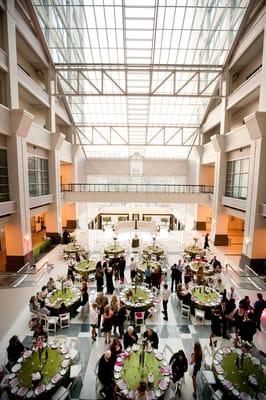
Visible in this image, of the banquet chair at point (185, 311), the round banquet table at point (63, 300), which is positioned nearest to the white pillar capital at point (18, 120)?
the round banquet table at point (63, 300)

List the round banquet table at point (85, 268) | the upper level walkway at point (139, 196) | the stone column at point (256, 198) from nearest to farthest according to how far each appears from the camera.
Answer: the round banquet table at point (85, 268) → the stone column at point (256, 198) → the upper level walkway at point (139, 196)

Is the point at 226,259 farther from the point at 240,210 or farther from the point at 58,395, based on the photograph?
the point at 58,395

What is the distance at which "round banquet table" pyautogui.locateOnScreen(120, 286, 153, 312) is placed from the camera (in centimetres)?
905

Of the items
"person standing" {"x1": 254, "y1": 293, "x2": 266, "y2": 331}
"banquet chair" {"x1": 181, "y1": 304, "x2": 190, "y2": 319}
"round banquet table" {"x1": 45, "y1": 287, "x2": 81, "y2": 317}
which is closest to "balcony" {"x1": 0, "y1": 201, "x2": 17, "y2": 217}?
"round banquet table" {"x1": 45, "y1": 287, "x2": 81, "y2": 317}

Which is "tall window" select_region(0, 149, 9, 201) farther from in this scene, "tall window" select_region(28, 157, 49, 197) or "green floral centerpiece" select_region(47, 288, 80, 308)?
"green floral centerpiece" select_region(47, 288, 80, 308)

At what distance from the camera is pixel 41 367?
19.8ft

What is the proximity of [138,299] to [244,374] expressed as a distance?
4.37 m

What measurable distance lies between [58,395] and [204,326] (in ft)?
18.4

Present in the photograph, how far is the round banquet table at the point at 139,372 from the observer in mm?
5453

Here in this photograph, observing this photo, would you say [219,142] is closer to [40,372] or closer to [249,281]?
[249,281]

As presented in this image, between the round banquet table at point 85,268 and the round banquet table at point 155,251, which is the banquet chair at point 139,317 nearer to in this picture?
the round banquet table at point 85,268

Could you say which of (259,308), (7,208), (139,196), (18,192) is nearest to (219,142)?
(139,196)

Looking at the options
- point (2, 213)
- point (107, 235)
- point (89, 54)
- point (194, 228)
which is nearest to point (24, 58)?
point (89, 54)

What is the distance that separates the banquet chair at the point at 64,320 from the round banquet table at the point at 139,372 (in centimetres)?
314
